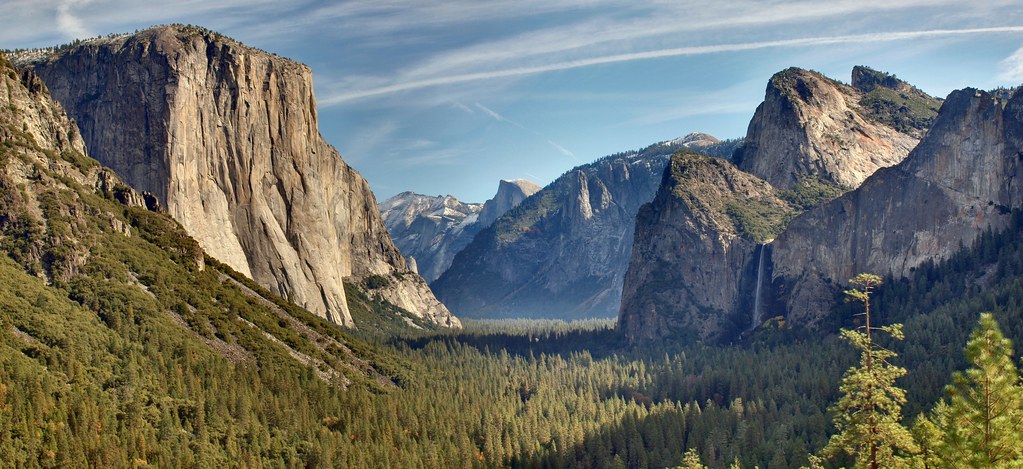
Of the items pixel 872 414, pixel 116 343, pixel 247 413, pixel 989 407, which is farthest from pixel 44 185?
pixel 989 407

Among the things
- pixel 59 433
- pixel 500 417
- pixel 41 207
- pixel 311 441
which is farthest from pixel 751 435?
pixel 41 207

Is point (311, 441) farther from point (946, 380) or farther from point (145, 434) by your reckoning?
point (946, 380)

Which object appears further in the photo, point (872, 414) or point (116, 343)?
point (116, 343)

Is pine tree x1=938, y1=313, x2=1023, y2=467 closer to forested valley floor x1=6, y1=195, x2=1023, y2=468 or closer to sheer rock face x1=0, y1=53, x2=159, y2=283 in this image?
forested valley floor x1=6, y1=195, x2=1023, y2=468

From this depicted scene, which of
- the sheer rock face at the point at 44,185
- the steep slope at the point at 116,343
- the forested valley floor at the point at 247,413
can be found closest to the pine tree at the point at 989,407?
the forested valley floor at the point at 247,413

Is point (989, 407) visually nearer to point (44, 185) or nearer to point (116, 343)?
point (116, 343)

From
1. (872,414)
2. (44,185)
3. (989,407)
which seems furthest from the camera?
(44,185)
